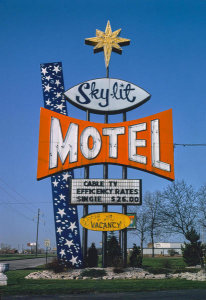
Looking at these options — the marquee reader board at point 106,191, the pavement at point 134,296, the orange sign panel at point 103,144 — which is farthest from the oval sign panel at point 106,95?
the pavement at point 134,296

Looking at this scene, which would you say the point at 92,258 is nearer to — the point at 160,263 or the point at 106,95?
the point at 106,95

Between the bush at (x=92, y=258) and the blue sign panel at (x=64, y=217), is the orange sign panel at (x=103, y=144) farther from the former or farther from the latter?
the bush at (x=92, y=258)

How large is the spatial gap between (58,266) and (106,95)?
10901mm

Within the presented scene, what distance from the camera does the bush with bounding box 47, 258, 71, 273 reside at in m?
18.0

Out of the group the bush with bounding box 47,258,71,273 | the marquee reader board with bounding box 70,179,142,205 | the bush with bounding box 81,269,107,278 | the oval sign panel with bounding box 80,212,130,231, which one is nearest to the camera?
the bush with bounding box 81,269,107,278

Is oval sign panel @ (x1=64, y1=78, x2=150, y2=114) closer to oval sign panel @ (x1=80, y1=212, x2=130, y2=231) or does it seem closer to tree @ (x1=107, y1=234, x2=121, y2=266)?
oval sign panel @ (x1=80, y1=212, x2=130, y2=231)

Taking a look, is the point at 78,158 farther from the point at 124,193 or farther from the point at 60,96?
the point at 60,96

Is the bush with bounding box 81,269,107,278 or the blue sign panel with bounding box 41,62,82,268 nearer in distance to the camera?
the bush with bounding box 81,269,107,278

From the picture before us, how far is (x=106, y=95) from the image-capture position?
21.2 metres

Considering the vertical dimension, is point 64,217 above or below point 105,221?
above

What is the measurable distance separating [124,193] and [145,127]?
4.42 metres

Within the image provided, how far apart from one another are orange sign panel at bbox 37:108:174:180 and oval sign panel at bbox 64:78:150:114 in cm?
128

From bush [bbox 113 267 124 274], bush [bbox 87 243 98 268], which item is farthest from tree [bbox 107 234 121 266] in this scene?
bush [bbox 113 267 124 274]

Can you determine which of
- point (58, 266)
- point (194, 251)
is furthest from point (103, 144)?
point (194, 251)
